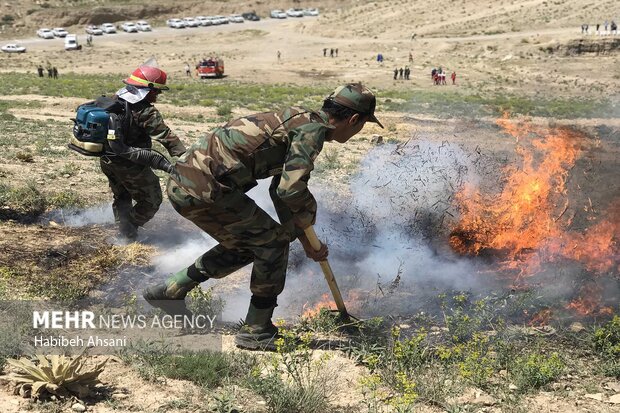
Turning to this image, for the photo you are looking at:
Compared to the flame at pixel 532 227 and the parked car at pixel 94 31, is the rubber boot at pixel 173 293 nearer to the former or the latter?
the flame at pixel 532 227

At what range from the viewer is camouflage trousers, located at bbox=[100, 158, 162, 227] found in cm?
641

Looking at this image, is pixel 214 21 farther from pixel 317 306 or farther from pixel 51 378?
pixel 51 378

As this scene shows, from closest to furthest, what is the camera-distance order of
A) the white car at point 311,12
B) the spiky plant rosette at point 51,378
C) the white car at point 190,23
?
the spiky plant rosette at point 51,378, the white car at point 190,23, the white car at point 311,12

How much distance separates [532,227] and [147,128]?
3490mm

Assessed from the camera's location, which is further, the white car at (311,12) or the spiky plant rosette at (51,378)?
the white car at (311,12)

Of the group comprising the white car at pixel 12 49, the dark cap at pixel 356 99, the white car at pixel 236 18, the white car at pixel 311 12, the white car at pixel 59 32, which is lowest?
the white car at pixel 12 49

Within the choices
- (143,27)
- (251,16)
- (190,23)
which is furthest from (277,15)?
(143,27)

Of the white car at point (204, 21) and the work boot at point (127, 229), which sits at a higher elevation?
the work boot at point (127, 229)

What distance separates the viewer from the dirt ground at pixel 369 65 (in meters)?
4.23

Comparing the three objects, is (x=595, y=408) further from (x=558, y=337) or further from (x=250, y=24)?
(x=250, y=24)

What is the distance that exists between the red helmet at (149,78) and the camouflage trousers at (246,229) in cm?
204

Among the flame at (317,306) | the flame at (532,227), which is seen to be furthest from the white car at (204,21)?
the flame at (317,306)

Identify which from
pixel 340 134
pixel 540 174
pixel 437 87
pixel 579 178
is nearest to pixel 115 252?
pixel 340 134

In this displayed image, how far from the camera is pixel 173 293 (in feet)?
15.6
